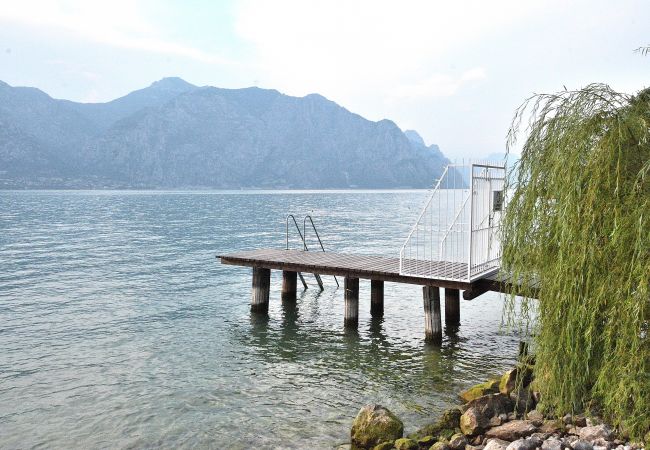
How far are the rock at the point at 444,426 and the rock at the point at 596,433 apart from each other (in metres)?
2.48

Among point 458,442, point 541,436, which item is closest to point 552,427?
point 541,436

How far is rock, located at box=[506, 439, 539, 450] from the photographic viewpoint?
28.1ft

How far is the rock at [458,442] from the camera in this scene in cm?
961

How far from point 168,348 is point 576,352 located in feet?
40.4

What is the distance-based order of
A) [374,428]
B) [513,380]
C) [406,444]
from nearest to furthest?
[406,444] < [374,428] < [513,380]

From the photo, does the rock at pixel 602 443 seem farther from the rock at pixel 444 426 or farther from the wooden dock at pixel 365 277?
the wooden dock at pixel 365 277

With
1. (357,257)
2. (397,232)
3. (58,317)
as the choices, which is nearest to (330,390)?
(357,257)

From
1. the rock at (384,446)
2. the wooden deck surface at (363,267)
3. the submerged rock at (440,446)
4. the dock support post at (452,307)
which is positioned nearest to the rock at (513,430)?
the submerged rock at (440,446)

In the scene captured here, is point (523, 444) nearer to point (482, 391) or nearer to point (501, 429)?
point (501, 429)

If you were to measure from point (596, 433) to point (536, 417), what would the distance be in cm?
140

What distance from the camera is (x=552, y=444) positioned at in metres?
8.52

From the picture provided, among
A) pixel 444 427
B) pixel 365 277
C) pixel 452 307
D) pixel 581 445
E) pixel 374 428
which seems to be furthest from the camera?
pixel 452 307

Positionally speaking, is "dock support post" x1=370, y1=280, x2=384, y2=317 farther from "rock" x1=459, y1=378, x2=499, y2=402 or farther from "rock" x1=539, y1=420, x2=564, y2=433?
"rock" x1=539, y1=420, x2=564, y2=433

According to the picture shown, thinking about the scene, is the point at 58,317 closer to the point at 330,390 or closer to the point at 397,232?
the point at 330,390
